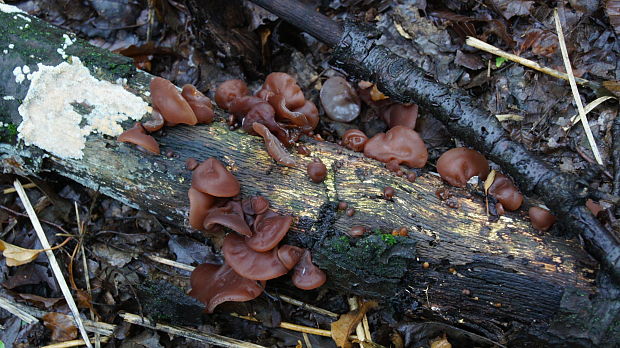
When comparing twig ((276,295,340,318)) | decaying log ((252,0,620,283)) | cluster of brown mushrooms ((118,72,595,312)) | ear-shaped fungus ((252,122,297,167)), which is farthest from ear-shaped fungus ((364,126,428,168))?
twig ((276,295,340,318))

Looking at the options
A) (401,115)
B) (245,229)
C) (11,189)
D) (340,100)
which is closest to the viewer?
(245,229)

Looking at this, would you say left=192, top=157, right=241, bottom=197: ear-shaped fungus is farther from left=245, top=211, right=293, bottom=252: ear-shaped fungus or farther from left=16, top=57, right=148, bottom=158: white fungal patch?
left=16, top=57, right=148, bottom=158: white fungal patch

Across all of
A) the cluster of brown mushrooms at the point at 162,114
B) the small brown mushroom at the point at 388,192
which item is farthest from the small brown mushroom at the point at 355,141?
the cluster of brown mushrooms at the point at 162,114

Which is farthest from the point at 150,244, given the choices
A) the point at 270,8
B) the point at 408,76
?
the point at 408,76

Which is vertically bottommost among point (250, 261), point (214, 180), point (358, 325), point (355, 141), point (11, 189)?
point (358, 325)

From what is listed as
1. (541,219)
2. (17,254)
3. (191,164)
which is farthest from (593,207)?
(17,254)

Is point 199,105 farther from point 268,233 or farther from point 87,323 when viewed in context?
point 87,323

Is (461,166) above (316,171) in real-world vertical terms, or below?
below
